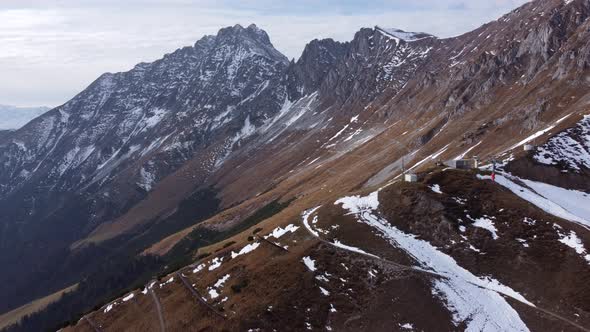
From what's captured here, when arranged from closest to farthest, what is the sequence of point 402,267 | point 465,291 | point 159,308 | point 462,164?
point 465,291 → point 402,267 → point 159,308 → point 462,164

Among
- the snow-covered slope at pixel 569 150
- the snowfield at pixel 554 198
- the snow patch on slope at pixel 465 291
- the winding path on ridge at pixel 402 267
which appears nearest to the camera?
the winding path on ridge at pixel 402 267

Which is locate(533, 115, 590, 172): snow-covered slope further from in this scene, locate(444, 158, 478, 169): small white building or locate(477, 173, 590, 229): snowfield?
locate(444, 158, 478, 169): small white building

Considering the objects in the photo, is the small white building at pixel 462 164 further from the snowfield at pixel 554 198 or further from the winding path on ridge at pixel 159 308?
the winding path on ridge at pixel 159 308

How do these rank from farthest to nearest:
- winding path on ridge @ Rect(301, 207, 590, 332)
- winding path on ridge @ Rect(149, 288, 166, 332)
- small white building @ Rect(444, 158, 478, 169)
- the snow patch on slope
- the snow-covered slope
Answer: small white building @ Rect(444, 158, 478, 169) → the snow-covered slope → winding path on ridge @ Rect(149, 288, 166, 332) → the snow patch on slope → winding path on ridge @ Rect(301, 207, 590, 332)

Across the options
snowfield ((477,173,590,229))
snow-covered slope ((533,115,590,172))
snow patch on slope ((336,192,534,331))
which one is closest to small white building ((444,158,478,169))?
snowfield ((477,173,590,229))

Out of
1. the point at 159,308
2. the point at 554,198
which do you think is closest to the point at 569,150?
the point at 554,198

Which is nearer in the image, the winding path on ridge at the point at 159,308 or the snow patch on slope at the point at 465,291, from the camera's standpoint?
the snow patch on slope at the point at 465,291

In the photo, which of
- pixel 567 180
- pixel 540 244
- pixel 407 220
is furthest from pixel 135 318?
pixel 567 180

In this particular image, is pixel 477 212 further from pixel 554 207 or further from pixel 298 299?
pixel 298 299

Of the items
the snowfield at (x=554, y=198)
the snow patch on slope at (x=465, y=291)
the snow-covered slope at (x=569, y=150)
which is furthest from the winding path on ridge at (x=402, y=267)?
the snow-covered slope at (x=569, y=150)

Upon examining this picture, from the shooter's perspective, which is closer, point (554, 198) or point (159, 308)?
point (159, 308)

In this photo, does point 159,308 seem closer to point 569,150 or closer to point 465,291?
point 465,291
